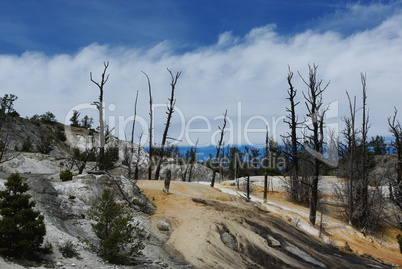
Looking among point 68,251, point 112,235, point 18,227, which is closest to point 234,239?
point 112,235

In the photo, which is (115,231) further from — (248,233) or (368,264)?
(368,264)

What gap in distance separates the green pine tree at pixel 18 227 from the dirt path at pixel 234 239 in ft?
16.5

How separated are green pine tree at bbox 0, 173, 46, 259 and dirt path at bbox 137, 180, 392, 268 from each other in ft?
16.5

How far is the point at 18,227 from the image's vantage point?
939 centimetres

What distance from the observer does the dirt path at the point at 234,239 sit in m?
13.0

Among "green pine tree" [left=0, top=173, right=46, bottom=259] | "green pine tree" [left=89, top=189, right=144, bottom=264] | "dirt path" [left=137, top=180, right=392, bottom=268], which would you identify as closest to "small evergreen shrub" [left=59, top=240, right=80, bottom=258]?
"green pine tree" [left=89, top=189, right=144, bottom=264]

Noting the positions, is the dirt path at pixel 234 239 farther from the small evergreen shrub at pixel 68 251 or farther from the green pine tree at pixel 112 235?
the small evergreen shrub at pixel 68 251

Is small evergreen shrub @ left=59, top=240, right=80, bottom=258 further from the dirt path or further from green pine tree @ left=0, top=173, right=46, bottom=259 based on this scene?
the dirt path

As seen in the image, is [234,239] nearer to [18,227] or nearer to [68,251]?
[68,251]

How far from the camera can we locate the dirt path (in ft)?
42.5

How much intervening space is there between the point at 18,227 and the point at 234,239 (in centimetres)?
828

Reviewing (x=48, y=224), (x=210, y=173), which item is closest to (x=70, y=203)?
(x=48, y=224)

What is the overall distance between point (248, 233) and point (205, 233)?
2329mm

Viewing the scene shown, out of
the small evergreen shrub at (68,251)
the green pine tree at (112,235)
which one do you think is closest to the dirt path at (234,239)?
the green pine tree at (112,235)
